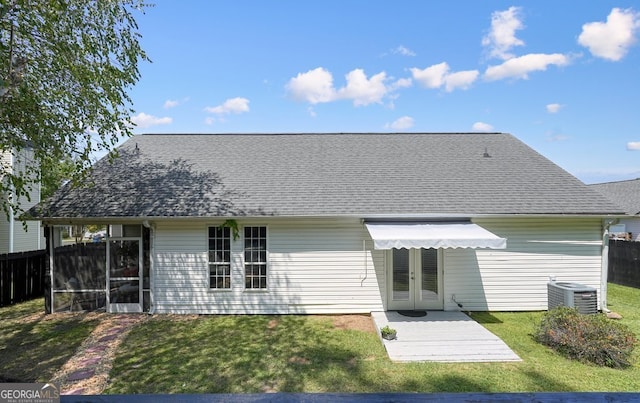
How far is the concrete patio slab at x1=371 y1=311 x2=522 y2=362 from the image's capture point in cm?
888

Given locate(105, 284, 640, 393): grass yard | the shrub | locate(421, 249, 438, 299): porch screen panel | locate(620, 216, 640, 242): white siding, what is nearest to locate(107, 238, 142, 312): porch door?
locate(105, 284, 640, 393): grass yard

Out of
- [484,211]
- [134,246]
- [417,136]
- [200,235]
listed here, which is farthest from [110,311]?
[417,136]

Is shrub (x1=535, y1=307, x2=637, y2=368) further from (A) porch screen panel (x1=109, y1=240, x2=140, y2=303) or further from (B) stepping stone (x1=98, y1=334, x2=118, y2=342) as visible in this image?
(A) porch screen panel (x1=109, y1=240, x2=140, y2=303)

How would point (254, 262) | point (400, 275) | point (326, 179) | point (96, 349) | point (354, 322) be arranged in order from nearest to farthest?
point (96, 349) → point (354, 322) → point (400, 275) → point (254, 262) → point (326, 179)

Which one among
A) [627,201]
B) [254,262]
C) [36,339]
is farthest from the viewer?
[627,201]

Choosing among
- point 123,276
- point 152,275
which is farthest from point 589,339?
point 123,276

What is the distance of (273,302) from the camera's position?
512 inches

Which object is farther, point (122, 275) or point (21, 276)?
point (21, 276)

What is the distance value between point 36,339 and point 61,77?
744 centimetres

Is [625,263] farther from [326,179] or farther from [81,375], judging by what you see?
[81,375]

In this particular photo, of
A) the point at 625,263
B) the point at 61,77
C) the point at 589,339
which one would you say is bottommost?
the point at 589,339

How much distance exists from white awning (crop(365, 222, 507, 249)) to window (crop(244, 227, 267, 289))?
397cm

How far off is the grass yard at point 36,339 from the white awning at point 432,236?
890 cm

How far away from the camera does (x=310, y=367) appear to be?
8289mm
